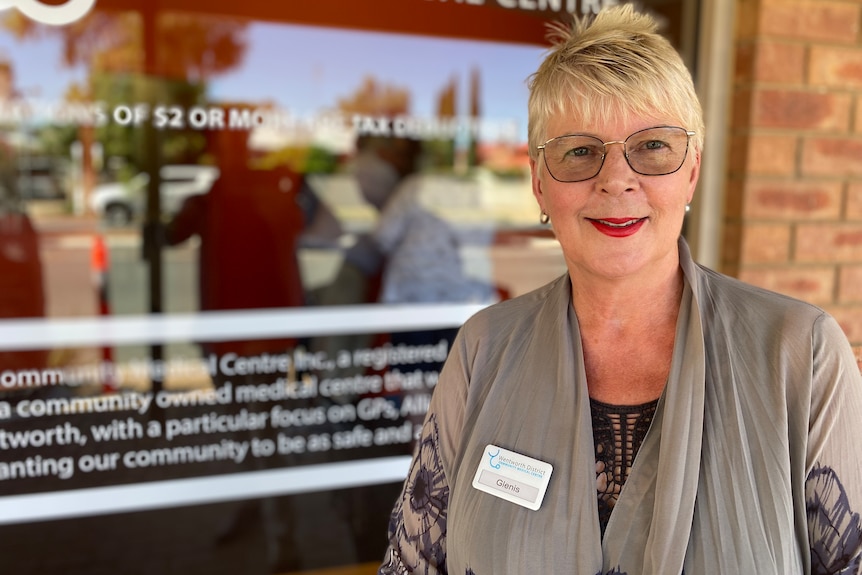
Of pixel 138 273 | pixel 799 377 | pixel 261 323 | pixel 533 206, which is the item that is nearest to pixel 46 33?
pixel 138 273

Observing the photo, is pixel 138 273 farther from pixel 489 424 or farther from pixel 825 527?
pixel 825 527

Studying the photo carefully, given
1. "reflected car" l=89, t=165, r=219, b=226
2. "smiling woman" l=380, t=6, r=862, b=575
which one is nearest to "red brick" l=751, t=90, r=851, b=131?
"smiling woman" l=380, t=6, r=862, b=575

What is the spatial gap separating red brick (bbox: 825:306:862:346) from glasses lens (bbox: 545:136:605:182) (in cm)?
169

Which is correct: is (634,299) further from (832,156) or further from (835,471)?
(832,156)

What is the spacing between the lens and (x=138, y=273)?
8.36ft

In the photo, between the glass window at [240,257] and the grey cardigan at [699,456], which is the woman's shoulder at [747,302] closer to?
the grey cardigan at [699,456]

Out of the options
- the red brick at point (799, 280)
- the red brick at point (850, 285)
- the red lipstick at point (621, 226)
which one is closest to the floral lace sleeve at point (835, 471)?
the red lipstick at point (621, 226)

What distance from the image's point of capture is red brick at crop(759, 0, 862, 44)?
2.45 metres

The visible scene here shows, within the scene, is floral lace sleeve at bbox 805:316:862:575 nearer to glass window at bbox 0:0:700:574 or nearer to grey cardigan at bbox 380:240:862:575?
grey cardigan at bbox 380:240:862:575

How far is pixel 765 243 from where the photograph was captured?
2533 millimetres

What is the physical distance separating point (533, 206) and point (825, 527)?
1.86 metres

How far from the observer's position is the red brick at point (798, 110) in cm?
247

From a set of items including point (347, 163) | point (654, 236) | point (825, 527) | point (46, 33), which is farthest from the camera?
point (347, 163)

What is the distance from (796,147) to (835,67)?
1.03 feet
